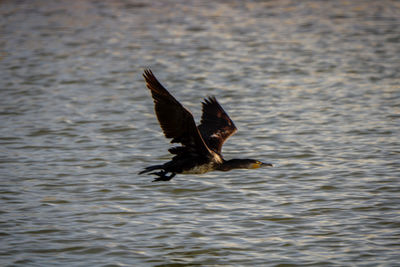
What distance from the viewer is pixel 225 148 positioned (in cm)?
1147

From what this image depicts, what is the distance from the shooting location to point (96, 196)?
9.44 metres

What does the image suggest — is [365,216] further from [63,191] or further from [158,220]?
[63,191]

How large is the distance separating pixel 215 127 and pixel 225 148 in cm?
207

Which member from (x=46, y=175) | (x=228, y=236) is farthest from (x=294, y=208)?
(x=46, y=175)

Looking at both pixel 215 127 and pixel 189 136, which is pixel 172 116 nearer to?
pixel 189 136

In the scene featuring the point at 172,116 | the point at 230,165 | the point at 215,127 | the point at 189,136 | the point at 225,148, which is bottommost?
the point at 225,148

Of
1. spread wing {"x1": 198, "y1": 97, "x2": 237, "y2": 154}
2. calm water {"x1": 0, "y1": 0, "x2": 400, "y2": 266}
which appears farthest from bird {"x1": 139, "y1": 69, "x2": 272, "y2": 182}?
calm water {"x1": 0, "y1": 0, "x2": 400, "y2": 266}

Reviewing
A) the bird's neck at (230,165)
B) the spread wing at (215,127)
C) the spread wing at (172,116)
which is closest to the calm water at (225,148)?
the bird's neck at (230,165)

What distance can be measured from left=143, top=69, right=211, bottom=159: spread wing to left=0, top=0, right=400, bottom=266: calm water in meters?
1.19

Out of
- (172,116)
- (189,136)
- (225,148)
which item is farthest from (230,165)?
(225,148)

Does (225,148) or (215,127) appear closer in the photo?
(215,127)

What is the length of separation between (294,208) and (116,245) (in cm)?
237

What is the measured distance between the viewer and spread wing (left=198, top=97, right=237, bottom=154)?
905 cm

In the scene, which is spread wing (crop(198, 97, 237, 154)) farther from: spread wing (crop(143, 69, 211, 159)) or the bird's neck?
spread wing (crop(143, 69, 211, 159))
